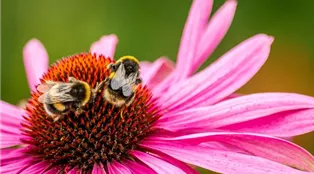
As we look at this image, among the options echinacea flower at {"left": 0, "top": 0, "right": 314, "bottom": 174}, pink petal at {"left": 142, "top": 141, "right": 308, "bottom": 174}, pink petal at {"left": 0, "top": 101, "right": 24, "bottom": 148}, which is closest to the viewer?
pink petal at {"left": 142, "top": 141, "right": 308, "bottom": 174}

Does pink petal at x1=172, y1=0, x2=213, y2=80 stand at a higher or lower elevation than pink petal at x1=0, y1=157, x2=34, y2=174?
higher

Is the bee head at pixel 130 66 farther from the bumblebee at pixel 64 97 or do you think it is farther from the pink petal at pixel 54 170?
the pink petal at pixel 54 170

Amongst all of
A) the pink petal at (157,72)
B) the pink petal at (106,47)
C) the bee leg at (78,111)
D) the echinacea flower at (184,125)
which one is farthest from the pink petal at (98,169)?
the pink petal at (106,47)

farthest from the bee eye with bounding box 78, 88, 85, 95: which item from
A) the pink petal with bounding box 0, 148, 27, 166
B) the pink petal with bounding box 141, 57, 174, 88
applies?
the pink petal with bounding box 141, 57, 174, 88

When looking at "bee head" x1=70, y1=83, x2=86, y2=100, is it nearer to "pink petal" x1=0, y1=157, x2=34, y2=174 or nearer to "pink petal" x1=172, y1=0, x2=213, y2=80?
"pink petal" x1=0, y1=157, x2=34, y2=174

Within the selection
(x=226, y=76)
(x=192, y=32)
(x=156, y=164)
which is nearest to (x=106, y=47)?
(x=192, y=32)

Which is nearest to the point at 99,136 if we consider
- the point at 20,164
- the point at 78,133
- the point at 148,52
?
the point at 78,133
